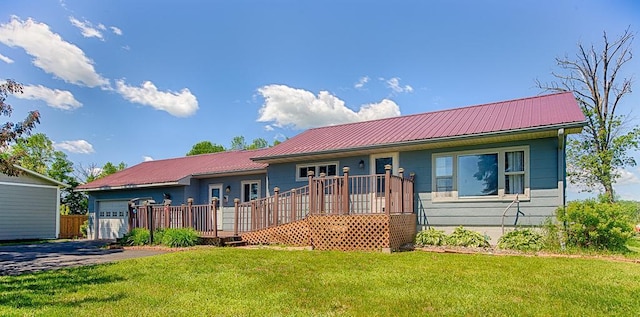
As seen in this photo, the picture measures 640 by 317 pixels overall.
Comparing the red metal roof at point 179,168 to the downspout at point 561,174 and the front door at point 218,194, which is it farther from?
the downspout at point 561,174

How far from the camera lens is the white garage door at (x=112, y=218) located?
18.8m

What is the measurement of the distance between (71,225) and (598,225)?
2438cm

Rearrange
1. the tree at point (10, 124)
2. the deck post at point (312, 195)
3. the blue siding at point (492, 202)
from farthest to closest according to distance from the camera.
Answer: the tree at point (10, 124), the deck post at point (312, 195), the blue siding at point (492, 202)

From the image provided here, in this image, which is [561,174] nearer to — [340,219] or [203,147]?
[340,219]

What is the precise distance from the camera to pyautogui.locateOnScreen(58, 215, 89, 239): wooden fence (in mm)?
22234

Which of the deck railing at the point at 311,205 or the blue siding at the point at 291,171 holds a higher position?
the blue siding at the point at 291,171

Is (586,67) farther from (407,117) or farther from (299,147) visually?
(299,147)

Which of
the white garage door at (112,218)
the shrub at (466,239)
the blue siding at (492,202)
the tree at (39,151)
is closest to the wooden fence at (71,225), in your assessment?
the white garage door at (112,218)

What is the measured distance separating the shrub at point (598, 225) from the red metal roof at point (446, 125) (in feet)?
6.11

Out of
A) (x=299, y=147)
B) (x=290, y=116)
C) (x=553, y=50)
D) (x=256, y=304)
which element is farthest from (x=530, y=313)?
(x=290, y=116)

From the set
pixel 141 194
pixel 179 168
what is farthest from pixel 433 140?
pixel 141 194

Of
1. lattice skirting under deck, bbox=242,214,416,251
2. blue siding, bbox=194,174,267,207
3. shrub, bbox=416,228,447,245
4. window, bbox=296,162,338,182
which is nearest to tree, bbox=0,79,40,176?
blue siding, bbox=194,174,267,207

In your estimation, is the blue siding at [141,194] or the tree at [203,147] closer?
the blue siding at [141,194]

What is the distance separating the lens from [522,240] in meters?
9.37
